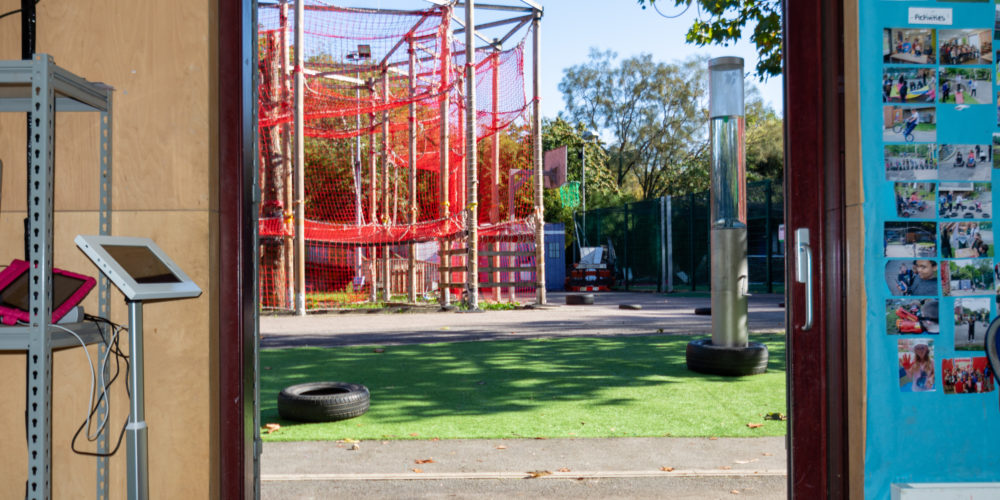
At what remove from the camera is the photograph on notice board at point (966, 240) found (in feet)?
8.25

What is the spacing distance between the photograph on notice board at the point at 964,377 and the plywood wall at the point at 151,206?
8.48 ft

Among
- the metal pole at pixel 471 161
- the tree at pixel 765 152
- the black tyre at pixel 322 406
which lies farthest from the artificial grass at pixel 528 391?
the tree at pixel 765 152

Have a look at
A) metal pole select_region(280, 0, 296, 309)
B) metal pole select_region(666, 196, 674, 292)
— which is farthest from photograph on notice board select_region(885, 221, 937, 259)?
metal pole select_region(666, 196, 674, 292)

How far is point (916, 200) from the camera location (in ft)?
8.28

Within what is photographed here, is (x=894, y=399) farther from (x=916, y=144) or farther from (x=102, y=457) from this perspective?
(x=102, y=457)

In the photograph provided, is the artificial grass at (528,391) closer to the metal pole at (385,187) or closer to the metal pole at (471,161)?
the metal pole at (471,161)

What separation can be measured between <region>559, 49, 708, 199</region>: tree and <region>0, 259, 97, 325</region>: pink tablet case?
4059cm

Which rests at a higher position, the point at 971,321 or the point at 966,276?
the point at 966,276

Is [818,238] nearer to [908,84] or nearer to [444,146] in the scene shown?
[908,84]

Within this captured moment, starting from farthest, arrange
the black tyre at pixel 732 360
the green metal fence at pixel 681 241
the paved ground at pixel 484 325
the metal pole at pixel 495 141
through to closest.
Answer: the green metal fence at pixel 681 241, the metal pole at pixel 495 141, the paved ground at pixel 484 325, the black tyre at pixel 732 360

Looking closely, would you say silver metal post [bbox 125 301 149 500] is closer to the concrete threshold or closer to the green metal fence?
the concrete threshold

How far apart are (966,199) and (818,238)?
1.62 ft

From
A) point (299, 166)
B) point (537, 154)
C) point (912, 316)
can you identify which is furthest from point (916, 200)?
point (537, 154)

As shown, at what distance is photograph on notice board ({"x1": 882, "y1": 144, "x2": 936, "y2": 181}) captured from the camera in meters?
2.53
